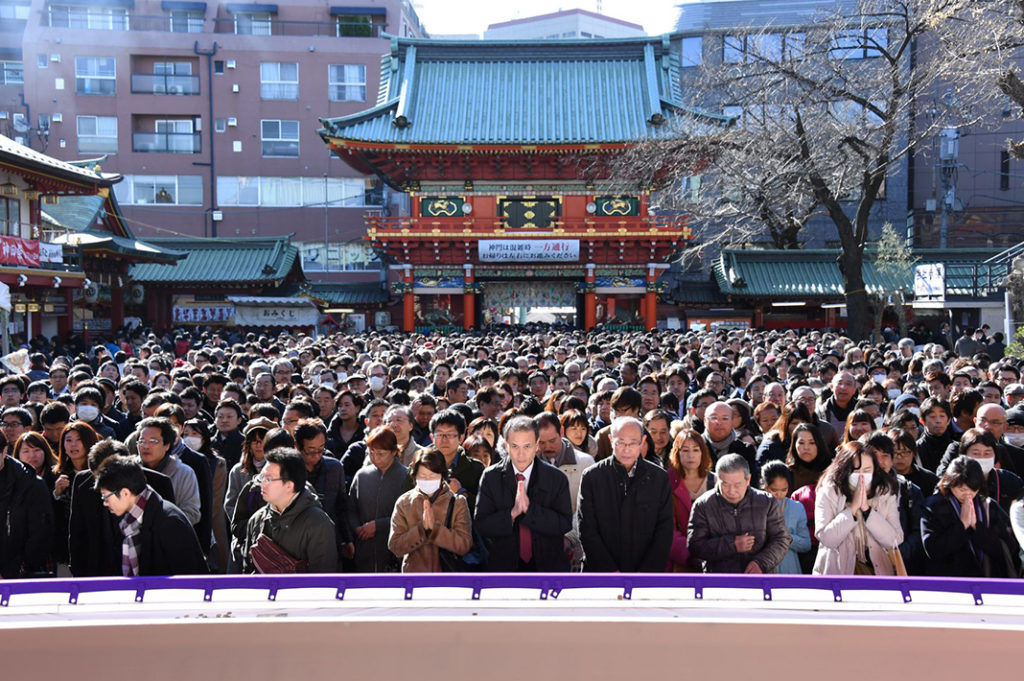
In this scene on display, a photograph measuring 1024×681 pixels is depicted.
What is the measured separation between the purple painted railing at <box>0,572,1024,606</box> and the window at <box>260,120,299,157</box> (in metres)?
36.3

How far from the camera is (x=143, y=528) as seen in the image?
3.94 m

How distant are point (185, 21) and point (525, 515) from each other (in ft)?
133

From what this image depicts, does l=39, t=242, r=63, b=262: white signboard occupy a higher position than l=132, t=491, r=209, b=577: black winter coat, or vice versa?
l=39, t=242, r=63, b=262: white signboard

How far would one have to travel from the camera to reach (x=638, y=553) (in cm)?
441

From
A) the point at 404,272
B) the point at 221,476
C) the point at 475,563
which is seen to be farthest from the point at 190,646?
the point at 404,272

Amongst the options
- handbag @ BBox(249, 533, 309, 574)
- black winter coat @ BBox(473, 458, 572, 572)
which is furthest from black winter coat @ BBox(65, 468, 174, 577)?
black winter coat @ BBox(473, 458, 572, 572)

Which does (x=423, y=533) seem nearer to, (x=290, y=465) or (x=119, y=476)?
(x=290, y=465)

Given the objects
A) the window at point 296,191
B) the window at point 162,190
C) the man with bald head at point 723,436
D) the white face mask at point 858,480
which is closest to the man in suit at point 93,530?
the white face mask at point 858,480

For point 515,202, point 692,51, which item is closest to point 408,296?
point 515,202

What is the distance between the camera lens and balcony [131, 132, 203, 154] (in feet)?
121

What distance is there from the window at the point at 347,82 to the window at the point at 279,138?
236 cm

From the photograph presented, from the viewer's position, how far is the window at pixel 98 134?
36.8m

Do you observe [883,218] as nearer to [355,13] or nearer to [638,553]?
[355,13]

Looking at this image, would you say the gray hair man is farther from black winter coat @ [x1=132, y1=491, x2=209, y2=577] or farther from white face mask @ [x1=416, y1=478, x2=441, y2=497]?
black winter coat @ [x1=132, y1=491, x2=209, y2=577]
